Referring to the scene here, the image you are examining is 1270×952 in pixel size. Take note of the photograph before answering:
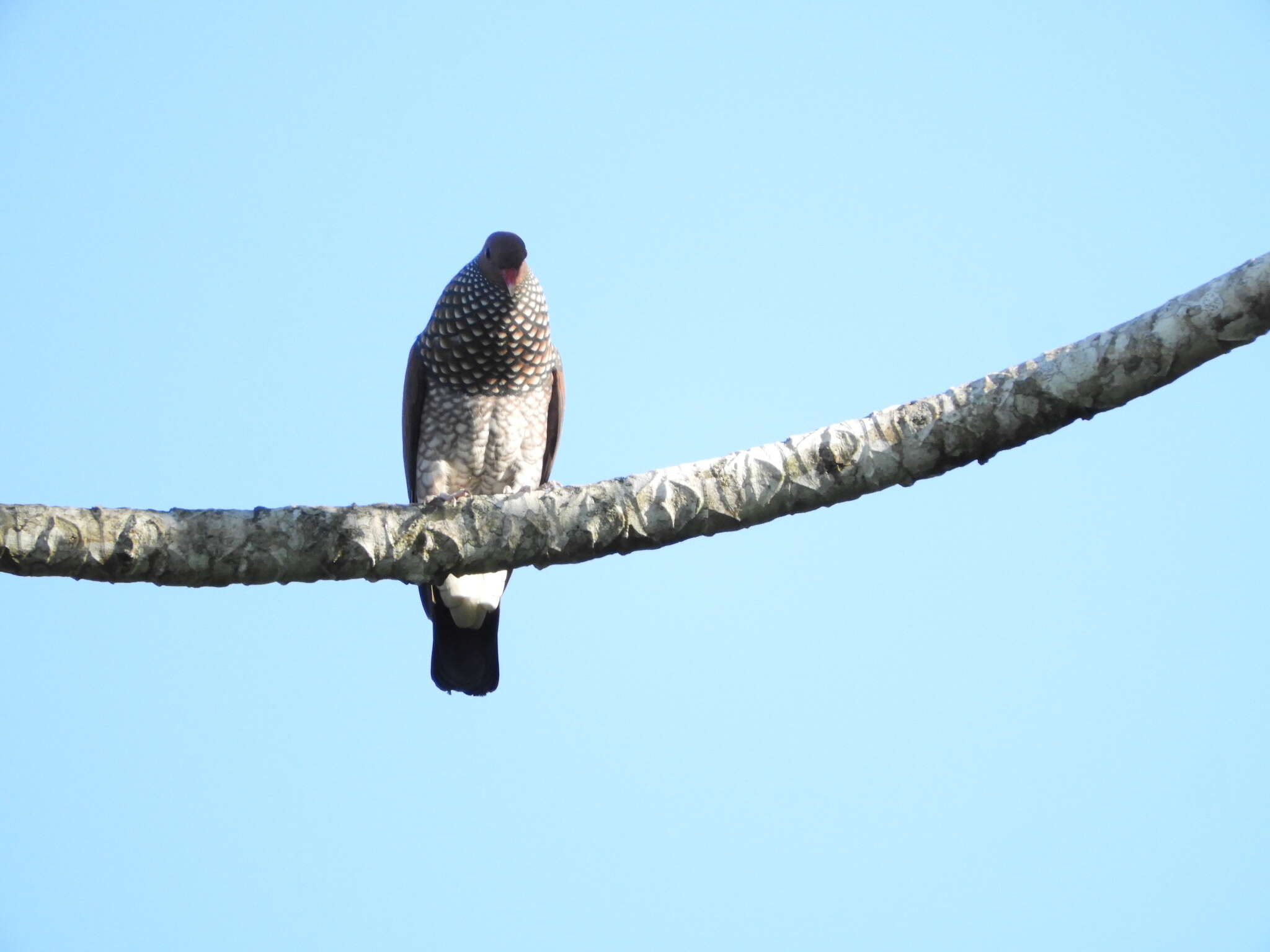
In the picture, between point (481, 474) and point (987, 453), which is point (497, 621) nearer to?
point (481, 474)

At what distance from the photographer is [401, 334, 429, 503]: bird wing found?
19.8 feet

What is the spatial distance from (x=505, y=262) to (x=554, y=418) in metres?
0.94

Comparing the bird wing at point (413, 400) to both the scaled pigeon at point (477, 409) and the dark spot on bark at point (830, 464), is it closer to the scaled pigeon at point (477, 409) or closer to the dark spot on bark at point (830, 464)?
the scaled pigeon at point (477, 409)

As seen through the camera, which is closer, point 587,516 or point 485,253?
point 587,516

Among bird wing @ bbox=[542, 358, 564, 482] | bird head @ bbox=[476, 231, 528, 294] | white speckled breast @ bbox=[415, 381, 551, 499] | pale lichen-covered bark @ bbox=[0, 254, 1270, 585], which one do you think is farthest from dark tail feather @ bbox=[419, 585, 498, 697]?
pale lichen-covered bark @ bbox=[0, 254, 1270, 585]

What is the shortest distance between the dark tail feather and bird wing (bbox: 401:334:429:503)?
2.41 ft

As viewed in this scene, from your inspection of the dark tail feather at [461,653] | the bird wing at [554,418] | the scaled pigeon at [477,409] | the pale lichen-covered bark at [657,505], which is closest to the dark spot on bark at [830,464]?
the pale lichen-covered bark at [657,505]

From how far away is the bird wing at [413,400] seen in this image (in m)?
6.03

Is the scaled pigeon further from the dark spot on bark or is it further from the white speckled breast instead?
the dark spot on bark

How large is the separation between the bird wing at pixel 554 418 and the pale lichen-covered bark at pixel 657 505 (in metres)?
2.40

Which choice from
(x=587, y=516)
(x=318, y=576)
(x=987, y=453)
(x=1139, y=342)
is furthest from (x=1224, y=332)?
(x=318, y=576)

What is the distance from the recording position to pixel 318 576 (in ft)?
12.4

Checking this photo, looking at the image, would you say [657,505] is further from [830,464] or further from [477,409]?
[477,409]

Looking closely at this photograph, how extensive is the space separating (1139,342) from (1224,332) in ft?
0.71
